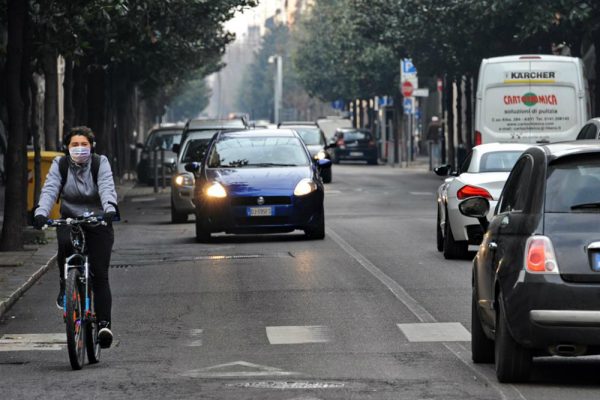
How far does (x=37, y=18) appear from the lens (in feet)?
86.9

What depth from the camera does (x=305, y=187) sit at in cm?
2339

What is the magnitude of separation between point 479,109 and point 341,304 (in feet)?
64.2

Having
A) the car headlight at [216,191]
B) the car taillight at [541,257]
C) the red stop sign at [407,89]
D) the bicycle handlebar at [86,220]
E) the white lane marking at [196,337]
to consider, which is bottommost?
the white lane marking at [196,337]

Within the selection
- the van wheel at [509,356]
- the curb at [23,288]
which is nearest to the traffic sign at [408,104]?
the curb at [23,288]

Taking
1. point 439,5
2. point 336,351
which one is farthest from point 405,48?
point 336,351

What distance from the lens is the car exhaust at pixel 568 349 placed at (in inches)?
373

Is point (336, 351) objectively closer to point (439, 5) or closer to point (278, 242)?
point (278, 242)

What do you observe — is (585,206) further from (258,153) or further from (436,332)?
(258,153)

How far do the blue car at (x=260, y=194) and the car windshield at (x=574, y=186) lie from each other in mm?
13490

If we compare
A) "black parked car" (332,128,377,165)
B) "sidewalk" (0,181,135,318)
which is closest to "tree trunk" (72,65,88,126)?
"sidewalk" (0,181,135,318)

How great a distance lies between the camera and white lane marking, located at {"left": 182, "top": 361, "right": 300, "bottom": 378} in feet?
35.3

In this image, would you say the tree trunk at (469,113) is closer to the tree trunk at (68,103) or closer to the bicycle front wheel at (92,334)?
the tree trunk at (68,103)

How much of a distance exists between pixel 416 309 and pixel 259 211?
8.71 m

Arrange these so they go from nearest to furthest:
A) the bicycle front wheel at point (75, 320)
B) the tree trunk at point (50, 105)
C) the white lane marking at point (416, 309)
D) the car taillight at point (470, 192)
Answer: the white lane marking at point (416, 309), the bicycle front wheel at point (75, 320), the car taillight at point (470, 192), the tree trunk at point (50, 105)
